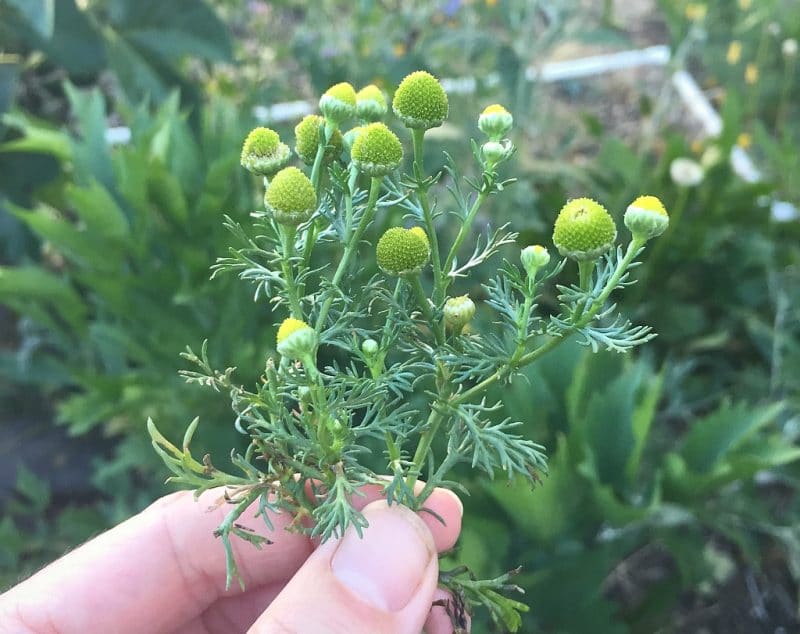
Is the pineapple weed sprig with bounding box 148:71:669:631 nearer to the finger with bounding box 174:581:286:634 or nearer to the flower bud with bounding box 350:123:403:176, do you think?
the flower bud with bounding box 350:123:403:176

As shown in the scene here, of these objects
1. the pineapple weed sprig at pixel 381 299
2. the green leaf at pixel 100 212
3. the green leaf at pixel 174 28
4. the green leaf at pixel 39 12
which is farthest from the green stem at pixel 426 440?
the green leaf at pixel 174 28

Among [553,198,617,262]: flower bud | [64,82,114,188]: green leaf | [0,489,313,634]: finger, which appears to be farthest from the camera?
[64,82,114,188]: green leaf

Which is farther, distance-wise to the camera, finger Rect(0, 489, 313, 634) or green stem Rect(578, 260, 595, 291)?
finger Rect(0, 489, 313, 634)

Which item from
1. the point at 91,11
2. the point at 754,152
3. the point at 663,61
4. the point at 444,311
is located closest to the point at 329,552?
the point at 444,311

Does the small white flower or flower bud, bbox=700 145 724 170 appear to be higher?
the small white flower

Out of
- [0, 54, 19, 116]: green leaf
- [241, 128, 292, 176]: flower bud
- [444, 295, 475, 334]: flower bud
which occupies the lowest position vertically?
[0, 54, 19, 116]: green leaf

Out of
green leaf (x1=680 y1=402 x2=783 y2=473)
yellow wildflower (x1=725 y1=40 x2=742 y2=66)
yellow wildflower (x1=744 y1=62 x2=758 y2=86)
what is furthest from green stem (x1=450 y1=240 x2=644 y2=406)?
yellow wildflower (x1=725 y1=40 x2=742 y2=66)

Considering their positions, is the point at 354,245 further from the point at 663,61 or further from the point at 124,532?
the point at 663,61
